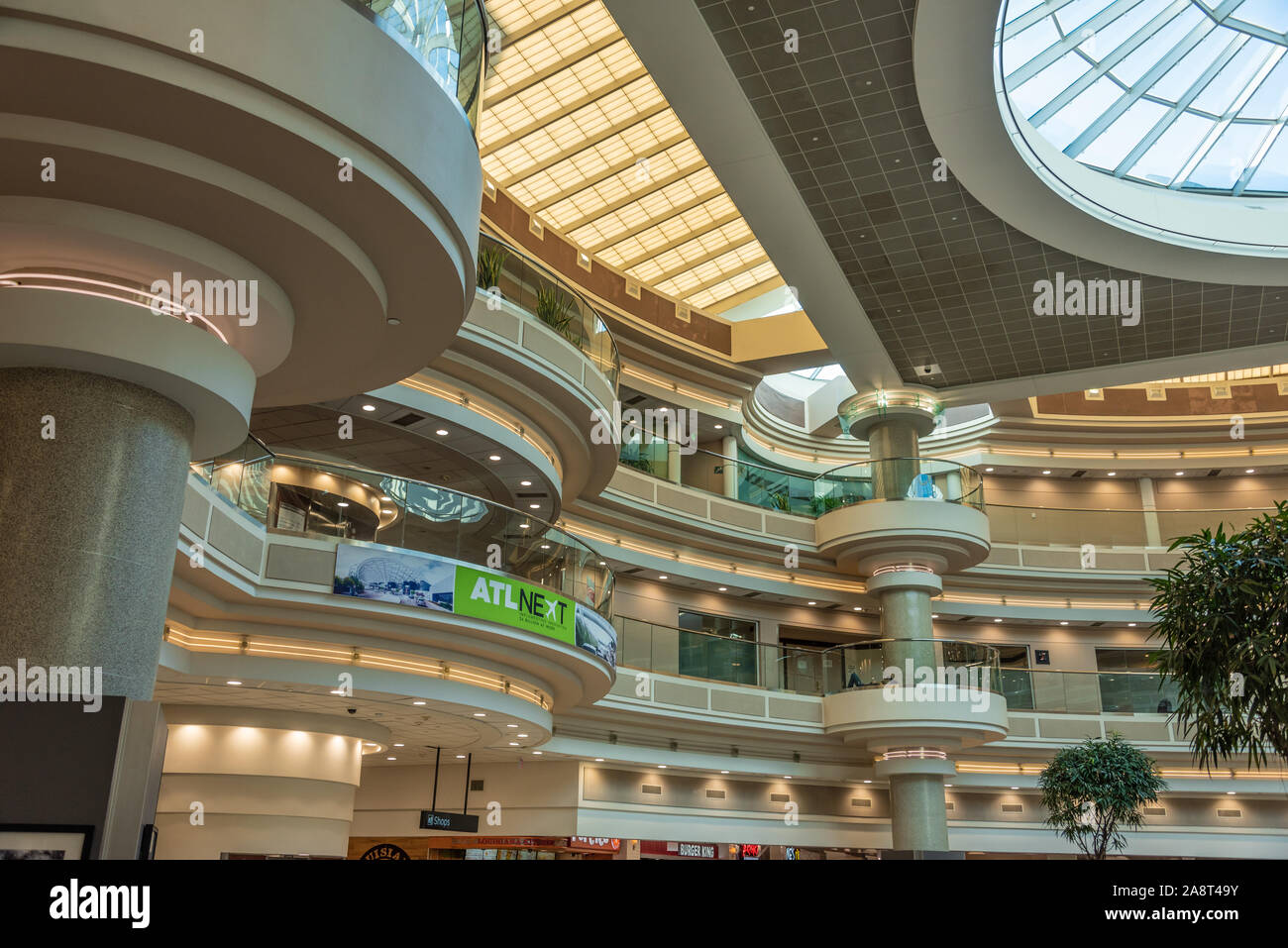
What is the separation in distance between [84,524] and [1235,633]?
902cm

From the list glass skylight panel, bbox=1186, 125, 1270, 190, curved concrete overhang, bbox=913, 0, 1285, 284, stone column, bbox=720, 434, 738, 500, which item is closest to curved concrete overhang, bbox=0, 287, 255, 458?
curved concrete overhang, bbox=913, 0, 1285, 284

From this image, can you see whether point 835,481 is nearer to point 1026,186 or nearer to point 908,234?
point 908,234

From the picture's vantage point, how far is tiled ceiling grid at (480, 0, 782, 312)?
20734mm

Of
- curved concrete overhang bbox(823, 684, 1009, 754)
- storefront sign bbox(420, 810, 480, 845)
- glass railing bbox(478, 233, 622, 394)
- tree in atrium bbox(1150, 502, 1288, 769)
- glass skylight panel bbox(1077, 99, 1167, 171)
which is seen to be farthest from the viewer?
curved concrete overhang bbox(823, 684, 1009, 754)

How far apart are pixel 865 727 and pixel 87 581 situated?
1669 cm

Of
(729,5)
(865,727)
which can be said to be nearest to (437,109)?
(729,5)

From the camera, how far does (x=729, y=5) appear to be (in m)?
10.9

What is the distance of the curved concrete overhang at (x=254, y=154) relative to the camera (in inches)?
178

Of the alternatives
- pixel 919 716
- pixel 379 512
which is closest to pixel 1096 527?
pixel 919 716

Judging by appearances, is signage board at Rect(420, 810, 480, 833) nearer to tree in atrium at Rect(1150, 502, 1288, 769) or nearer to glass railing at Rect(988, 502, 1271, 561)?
tree in atrium at Rect(1150, 502, 1288, 769)

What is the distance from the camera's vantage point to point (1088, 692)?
21.6m

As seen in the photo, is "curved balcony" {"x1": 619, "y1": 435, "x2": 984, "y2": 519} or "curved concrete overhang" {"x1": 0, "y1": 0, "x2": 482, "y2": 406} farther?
"curved balcony" {"x1": 619, "y1": 435, "x2": 984, "y2": 519}

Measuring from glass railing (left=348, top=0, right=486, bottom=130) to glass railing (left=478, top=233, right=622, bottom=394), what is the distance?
5.49 meters
